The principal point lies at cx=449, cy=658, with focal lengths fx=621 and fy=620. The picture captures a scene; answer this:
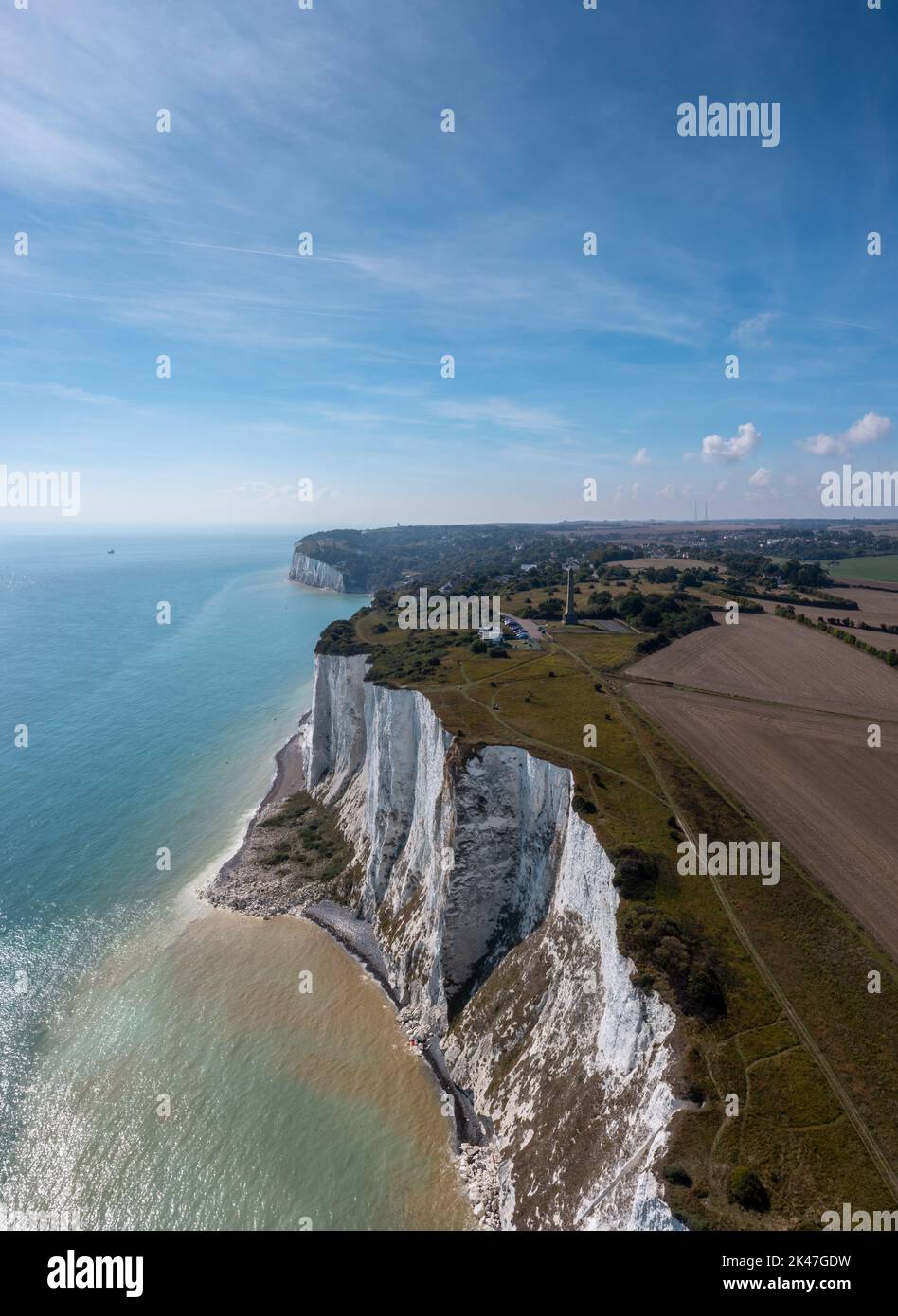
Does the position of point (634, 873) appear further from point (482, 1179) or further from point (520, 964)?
point (482, 1179)

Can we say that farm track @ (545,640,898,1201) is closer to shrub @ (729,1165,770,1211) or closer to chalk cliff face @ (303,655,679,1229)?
shrub @ (729,1165,770,1211)

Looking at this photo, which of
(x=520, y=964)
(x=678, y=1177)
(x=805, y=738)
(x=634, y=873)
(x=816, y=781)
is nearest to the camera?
(x=678, y=1177)

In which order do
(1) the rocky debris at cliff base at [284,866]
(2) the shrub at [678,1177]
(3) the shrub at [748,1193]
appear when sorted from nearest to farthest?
(3) the shrub at [748,1193]
(2) the shrub at [678,1177]
(1) the rocky debris at cliff base at [284,866]

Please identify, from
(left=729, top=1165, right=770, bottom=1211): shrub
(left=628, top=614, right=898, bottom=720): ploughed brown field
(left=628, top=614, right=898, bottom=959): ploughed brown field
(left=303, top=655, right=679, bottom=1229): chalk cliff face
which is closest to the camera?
(left=729, top=1165, right=770, bottom=1211): shrub

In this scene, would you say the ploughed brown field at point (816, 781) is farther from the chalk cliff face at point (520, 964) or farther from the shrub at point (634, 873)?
the chalk cliff face at point (520, 964)

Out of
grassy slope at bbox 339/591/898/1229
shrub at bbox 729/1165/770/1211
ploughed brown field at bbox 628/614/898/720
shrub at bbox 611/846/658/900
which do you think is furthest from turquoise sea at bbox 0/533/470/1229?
ploughed brown field at bbox 628/614/898/720

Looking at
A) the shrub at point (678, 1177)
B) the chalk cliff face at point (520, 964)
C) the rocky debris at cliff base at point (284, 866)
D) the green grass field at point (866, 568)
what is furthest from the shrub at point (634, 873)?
the green grass field at point (866, 568)

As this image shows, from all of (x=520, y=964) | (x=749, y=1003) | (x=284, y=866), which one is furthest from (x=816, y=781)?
(x=284, y=866)
